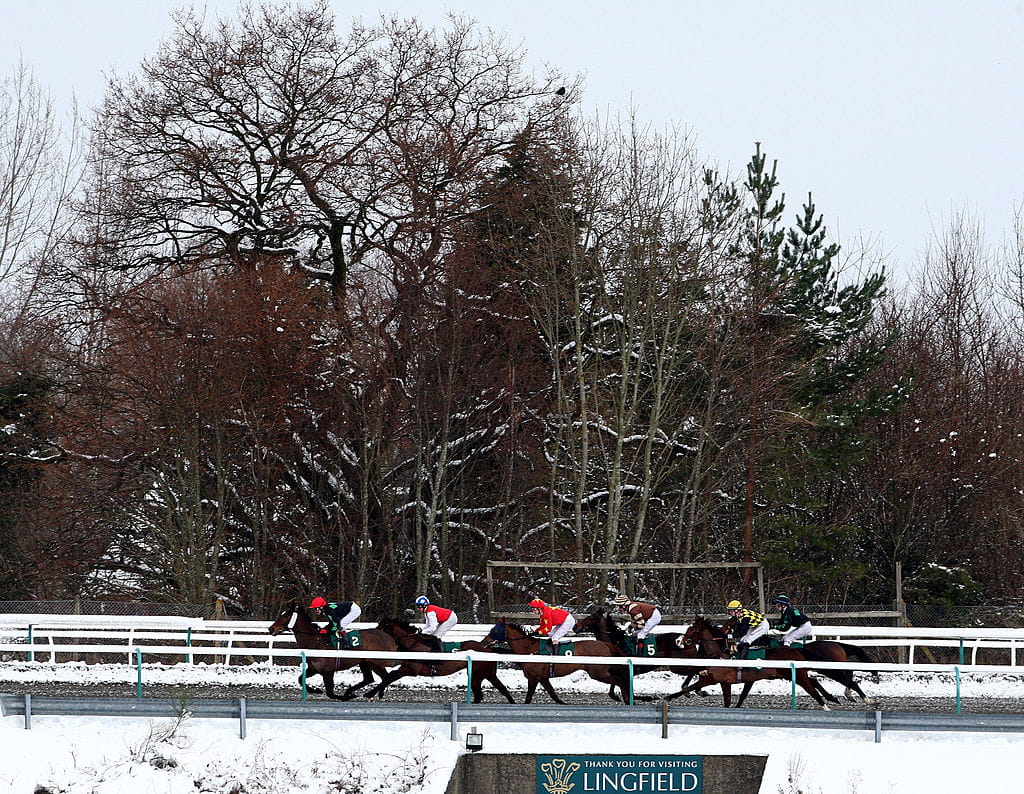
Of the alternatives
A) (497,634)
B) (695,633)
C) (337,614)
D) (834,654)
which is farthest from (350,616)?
(834,654)

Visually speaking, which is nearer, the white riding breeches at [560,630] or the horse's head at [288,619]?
the white riding breeches at [560,630]

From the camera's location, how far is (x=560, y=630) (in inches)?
734

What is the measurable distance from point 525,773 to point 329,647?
161 inches

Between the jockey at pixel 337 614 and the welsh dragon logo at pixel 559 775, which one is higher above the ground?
the jockey at pixel 337 614

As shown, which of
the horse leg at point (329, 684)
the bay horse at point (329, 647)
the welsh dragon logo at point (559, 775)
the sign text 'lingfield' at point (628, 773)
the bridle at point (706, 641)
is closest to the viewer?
the sign text 'lingfield' at point (628, 773)

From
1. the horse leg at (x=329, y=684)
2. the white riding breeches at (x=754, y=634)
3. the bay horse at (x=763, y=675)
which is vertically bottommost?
the horse leg at (x=329, y=684)

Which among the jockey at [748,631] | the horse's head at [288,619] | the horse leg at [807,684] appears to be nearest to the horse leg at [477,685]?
the horse's head at [288,619]

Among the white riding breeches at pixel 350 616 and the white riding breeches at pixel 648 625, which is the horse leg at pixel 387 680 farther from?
the white riding breeches at pixel 648 625

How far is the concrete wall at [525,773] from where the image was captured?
16.2 meters

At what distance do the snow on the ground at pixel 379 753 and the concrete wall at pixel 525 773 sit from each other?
0.49 feet

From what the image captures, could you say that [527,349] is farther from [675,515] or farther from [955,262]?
[955,262]

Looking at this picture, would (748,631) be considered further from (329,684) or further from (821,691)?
(329,684)

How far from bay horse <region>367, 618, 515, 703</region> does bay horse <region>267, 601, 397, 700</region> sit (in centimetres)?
14

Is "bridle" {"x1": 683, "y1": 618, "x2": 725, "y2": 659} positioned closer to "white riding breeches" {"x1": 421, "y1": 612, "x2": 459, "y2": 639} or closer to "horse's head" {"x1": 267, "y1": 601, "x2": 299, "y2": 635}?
"white riding breeches" {"x1": 421, "y1": 612, "x2": 459, "y2": 639}
